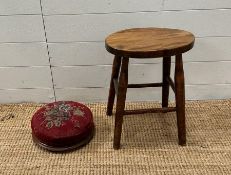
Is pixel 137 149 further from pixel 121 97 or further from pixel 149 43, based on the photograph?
pixel 149 43

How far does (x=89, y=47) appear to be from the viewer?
5.71ft

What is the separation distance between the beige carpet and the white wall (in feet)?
0.52

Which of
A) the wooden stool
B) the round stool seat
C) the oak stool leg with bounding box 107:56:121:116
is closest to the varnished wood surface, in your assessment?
the wooden stool

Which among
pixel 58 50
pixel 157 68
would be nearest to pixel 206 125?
pixel 157 68

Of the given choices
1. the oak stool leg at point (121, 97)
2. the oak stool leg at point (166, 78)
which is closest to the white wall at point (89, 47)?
the oak stool leg at point (166, 78)

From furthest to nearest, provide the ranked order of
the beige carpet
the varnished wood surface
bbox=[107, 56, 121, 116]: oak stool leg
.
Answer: bbox=[107, 56, 121, 116]: oak stool leg, the beige carpet, the varnished wood surface

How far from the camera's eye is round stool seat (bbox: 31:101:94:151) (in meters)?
1.49

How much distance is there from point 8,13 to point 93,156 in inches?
33.5

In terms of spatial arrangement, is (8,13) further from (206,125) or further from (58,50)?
(206,125)

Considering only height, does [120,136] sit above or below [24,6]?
below

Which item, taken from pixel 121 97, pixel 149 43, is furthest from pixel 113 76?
pixel 149 43

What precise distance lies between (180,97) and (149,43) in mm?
291

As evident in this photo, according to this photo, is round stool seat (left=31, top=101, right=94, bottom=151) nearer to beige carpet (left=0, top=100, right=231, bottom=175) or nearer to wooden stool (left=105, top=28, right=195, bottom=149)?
beige carpet (left=0, top=100, right=231, bottom=175)

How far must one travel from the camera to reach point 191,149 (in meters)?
1.52
